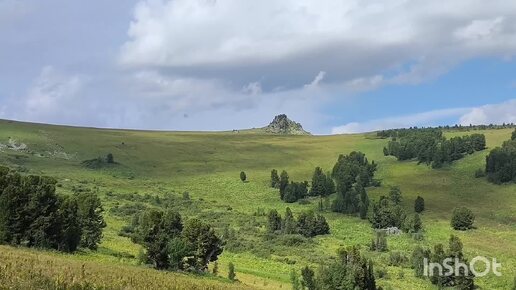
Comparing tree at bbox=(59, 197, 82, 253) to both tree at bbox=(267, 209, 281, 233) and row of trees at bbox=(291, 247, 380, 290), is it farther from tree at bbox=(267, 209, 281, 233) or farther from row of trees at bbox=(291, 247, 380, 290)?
tree at bbox=(267, 209, 281, 233)

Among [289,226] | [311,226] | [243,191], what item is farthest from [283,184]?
[289,226]

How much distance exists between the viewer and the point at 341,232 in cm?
7800

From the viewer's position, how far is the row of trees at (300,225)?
7612cm

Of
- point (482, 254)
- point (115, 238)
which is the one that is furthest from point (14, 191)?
point (482, 254)

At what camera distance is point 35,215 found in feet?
120

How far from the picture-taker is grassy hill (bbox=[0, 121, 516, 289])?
51250mm

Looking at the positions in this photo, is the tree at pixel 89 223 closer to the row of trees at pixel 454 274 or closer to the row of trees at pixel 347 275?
the row of trees at pixel 347 275

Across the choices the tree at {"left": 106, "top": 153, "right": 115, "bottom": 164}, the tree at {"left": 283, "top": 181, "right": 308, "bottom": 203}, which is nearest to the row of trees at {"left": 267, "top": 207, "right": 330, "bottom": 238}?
the tree at {"left": 283, "top": 181, "right": 308, "bottom": 203}

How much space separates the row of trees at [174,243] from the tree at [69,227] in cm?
463

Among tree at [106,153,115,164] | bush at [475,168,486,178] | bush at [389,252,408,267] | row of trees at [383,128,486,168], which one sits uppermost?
row of trees at [383,128,486,168]

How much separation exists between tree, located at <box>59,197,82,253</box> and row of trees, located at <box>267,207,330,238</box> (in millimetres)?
38947

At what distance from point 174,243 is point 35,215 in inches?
391

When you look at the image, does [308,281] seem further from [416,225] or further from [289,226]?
[416,225]

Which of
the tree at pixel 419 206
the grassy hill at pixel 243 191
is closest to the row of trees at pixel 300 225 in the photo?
the grassy hill at pixel 243 191
